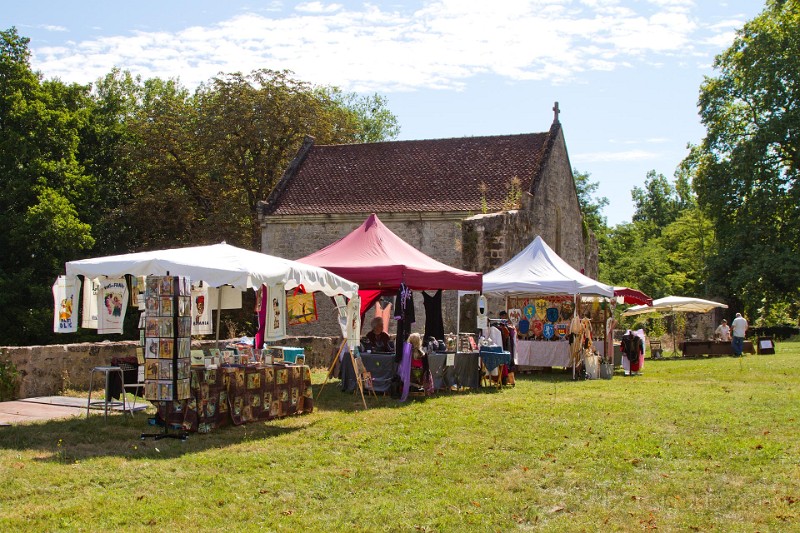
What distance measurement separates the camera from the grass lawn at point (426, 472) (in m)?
6.20

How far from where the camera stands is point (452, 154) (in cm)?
3152

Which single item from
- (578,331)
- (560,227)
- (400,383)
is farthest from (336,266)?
(560,227)

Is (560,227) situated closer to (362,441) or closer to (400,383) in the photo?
(400,383)

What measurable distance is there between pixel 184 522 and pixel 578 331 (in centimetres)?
1276

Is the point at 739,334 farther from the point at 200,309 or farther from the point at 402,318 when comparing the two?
the point at 200,309

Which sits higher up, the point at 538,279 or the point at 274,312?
the point at 538,279

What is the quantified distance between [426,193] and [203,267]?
20.3 m

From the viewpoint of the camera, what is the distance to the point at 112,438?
914 centimetres

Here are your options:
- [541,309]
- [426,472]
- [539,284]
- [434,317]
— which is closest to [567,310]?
[541,309]

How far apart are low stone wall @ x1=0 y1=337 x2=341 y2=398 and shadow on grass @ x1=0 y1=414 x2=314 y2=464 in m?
2.31

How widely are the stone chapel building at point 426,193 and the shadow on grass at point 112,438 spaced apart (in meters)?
17.2

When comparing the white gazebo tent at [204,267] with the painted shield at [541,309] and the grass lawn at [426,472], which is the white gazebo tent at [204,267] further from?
Answer: the painted shield at [541,309]

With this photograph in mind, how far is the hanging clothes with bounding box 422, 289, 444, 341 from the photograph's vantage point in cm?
1617

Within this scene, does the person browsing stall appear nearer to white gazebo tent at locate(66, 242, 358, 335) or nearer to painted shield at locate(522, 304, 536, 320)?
white gazebo tent at locate(66, 242, 358, 335)
